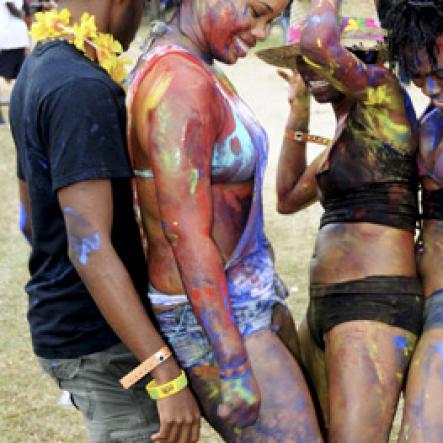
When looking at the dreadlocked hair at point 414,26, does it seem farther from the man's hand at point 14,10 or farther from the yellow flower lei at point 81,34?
the man's hand at point 14,10

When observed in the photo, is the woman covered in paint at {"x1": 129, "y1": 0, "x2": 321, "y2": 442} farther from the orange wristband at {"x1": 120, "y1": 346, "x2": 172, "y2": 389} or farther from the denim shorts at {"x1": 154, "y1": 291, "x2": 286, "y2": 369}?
the orange wristband at {"x1": 120, "y1": 346, "x2": 172, "y2": 389}

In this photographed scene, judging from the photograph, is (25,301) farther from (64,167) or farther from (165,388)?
(64,167)

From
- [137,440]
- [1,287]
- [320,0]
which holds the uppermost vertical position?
[320,0]

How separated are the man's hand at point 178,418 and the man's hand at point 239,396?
4.5 inches

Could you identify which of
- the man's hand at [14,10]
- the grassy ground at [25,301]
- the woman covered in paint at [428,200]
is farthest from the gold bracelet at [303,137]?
the man's hand at [14,10]

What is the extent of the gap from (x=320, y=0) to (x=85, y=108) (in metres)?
0.85

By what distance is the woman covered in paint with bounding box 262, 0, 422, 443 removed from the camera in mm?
2426

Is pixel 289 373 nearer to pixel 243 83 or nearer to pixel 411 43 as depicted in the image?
pixel 411 43

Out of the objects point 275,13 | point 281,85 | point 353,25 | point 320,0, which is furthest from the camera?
point 281,85

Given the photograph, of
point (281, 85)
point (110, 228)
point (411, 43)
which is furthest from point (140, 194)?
point (281, 85)

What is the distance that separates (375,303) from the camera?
2.54m

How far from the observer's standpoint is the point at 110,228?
2186mm

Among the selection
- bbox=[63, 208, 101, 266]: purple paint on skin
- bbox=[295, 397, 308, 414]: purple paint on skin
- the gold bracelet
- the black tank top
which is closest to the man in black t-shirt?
bbox=[63, 208, 101, 266]: purple paint on skin

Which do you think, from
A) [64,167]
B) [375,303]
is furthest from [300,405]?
[64,167]
